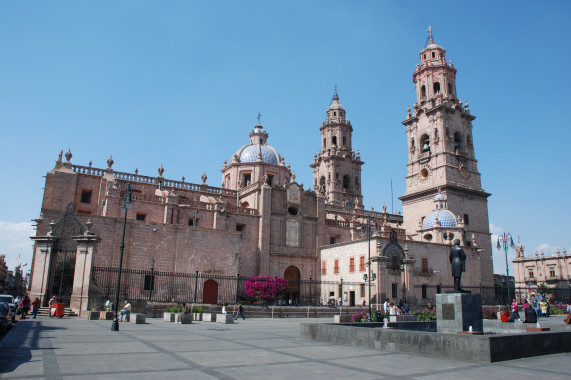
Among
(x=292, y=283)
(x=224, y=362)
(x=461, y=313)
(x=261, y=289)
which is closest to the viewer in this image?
(x=224, y=362)

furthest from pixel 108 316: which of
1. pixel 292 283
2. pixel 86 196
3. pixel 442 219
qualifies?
pixel 442 219

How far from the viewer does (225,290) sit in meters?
32.8

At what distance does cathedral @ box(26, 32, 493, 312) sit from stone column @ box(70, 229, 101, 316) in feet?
0.20

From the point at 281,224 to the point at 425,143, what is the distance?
2147 centimetres

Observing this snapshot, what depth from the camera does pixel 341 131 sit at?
60438 millimetres

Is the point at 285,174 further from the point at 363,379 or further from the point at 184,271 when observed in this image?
the point at 363,379

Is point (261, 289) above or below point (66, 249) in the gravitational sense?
below

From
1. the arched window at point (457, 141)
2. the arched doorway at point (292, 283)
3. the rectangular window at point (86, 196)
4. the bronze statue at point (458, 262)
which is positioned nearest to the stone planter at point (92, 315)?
the bronze statue at point (458, 262)

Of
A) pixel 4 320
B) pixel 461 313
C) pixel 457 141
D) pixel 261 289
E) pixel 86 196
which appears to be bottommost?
pixel 4 320

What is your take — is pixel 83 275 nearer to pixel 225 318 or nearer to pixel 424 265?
pixel 225 318

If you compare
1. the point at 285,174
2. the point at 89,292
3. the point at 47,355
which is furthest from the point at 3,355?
the point at 285,174

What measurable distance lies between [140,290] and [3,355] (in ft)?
66.8

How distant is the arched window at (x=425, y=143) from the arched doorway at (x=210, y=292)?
29414mm

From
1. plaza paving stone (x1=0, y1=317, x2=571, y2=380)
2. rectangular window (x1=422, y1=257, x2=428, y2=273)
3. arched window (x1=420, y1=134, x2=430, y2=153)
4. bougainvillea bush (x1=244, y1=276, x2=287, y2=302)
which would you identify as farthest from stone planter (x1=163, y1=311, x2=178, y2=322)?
arched window (x1=420, y1=134, x2=430, y2=153)
